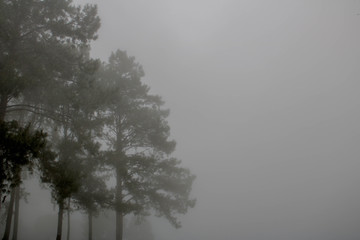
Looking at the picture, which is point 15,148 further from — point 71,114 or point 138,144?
point 138,144

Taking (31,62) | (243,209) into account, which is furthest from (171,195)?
(243,209)

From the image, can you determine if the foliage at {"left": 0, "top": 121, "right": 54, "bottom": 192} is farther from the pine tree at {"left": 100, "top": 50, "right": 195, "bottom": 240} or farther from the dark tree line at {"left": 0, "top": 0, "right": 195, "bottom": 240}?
the pine tree at {"left": 100, "top": 50, "right": 195, "bottom": 240}

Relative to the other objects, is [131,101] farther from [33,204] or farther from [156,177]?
A: [33,204]

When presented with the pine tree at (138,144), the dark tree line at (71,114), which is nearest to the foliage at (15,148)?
the dark tree line at (71,114)

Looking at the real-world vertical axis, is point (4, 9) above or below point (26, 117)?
above

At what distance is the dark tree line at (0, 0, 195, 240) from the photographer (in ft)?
29.8

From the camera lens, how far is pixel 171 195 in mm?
17828

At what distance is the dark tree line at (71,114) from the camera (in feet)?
29.8

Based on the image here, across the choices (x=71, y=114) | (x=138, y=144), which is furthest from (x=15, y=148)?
(x=138, y=144)

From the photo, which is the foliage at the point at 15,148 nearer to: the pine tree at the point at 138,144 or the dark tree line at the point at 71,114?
the dark tree line at the point at 71,114

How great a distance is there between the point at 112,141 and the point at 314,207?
110805 mm

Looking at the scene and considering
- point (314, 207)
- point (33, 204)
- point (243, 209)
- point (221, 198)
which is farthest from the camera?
point (221, 198)

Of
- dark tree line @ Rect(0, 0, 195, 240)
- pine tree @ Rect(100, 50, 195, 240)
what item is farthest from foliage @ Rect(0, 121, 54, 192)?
pine tree @ Rect(100, 50, 195, 240)

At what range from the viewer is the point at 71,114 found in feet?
36.9
